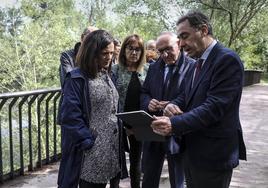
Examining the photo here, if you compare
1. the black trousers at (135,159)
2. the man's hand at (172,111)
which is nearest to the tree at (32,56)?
the black trousers at (135,159)

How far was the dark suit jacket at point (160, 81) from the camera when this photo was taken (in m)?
3.24

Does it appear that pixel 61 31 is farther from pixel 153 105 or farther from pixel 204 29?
pixel 204 29

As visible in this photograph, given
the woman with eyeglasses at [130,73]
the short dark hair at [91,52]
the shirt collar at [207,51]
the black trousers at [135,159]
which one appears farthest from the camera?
the black trousers at [135,159]

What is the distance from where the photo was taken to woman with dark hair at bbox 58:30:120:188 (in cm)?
251

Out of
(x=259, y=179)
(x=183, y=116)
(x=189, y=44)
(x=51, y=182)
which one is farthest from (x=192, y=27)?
(x=259, y=179)

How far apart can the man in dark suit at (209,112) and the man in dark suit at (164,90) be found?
2.80 feet

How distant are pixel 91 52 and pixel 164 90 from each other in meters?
0.95

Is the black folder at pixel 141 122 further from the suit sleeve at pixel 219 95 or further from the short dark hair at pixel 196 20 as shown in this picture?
the short dark hair at pixel 196 20

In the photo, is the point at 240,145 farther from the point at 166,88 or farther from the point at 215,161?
the point at 166,88

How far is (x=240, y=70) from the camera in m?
2.14

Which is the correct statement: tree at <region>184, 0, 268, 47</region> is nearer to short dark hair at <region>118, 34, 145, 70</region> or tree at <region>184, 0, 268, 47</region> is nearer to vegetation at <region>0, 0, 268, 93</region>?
vegetation at <region>0, 0, 268, 93</region>

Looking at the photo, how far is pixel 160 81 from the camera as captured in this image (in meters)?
3.28

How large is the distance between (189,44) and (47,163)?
326 centimetres

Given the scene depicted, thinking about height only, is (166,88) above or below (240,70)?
below
